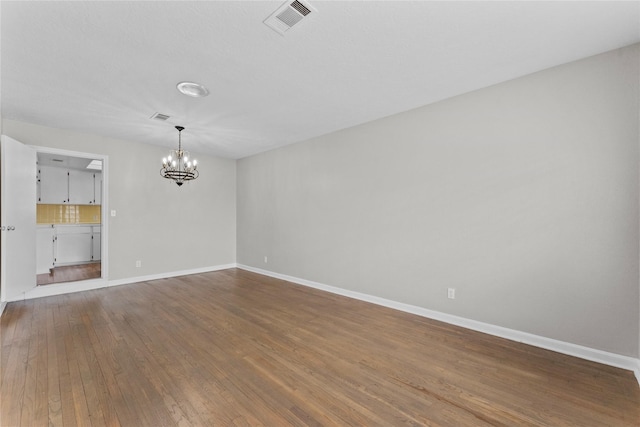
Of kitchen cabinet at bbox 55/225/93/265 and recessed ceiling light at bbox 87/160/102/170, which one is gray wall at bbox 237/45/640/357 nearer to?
recessed ceiling light at bbox 87/160/102/170

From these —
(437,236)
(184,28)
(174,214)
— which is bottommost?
(437,236)

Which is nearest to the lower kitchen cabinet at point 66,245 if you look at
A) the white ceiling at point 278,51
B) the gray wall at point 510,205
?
the white ceiling at point 278,51

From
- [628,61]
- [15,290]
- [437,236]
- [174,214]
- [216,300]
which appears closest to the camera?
[628,61]

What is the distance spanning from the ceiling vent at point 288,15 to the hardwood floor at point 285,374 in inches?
109

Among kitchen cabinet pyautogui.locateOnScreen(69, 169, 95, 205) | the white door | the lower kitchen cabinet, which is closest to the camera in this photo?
the white door

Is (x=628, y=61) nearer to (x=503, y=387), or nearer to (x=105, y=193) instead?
(x=503, y=387)

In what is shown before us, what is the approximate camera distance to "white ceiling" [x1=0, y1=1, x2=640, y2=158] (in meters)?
1.93

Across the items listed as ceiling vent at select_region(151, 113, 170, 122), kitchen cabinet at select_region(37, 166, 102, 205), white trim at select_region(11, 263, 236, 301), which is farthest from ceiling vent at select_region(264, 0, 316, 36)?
kitchen cabinet at select_region(37, 166, 102, 205)

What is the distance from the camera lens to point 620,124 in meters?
2.34

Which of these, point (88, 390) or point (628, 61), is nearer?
point (88, 390)

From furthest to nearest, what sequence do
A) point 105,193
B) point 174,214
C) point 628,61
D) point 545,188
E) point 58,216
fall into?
point 58,216
point 174,214
point 105,193
point 545,188
point 628,61

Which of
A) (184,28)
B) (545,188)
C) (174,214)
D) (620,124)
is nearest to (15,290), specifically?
(174,214)

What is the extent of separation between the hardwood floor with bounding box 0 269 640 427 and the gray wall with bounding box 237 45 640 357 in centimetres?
45

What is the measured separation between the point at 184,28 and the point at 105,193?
13.7ft
